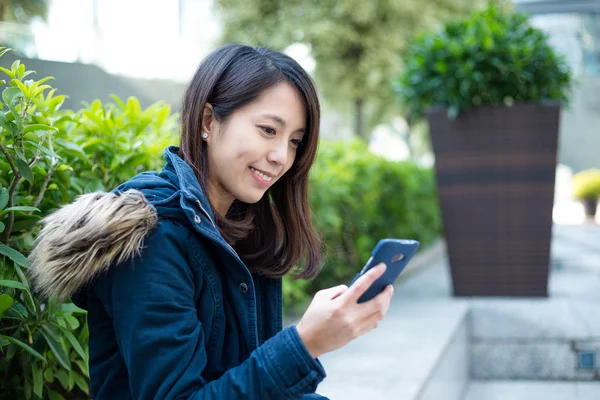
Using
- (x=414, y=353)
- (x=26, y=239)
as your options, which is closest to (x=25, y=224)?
(x=26, y=239)

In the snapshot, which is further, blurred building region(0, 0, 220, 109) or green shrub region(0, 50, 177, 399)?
blurred building region(0, 0, 220, 109)

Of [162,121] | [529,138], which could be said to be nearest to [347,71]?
[529,138]

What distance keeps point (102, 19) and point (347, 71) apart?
6138 mm

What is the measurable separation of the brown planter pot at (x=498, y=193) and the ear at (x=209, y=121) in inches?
132

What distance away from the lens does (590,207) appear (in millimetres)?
16578

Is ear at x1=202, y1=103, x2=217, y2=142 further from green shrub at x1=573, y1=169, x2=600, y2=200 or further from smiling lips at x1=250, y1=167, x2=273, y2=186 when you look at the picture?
green shrub at x1=573, y1=169, x2=600, y2=200

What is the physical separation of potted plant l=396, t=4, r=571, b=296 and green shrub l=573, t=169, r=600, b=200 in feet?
→ 41.5

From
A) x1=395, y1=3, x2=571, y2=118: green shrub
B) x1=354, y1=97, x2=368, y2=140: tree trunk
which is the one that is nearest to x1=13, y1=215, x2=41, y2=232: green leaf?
x1=395, y1=3, x2=571, y2=118: green shrub

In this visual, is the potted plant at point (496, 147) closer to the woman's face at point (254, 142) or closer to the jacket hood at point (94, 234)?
the woman's face at point (254, 142)

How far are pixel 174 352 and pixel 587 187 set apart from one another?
1684 centimetres

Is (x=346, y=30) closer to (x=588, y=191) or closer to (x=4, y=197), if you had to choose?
(x=588, y=191)

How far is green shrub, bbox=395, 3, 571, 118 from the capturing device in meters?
4.55

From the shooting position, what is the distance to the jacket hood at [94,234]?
4.19 feet

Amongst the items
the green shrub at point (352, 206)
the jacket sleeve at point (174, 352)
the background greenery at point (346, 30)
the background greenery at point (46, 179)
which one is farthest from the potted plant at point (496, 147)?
the background greenery at point (346, 30)
